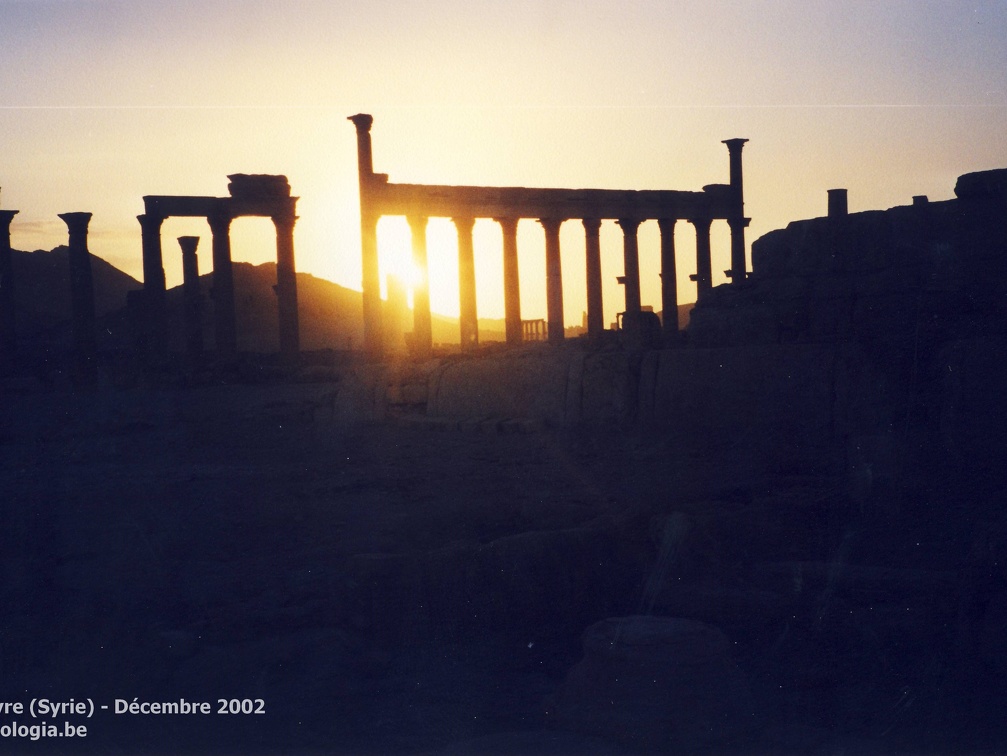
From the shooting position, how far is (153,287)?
31.0 meters

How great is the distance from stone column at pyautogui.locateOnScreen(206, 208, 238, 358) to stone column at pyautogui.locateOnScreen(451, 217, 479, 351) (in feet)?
21.9

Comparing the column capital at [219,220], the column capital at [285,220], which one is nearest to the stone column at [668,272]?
the column capital at [285,220]

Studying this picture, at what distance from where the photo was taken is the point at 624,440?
11508 millimetres

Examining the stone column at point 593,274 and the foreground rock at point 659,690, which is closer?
the foreground rock at point 659,690

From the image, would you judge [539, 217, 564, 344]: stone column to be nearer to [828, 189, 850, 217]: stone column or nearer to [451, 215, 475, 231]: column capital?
[451, 215, 475, 231]: column capital

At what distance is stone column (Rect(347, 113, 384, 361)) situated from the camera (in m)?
27.7

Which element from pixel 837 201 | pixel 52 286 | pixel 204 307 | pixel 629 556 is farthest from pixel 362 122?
pixel 52 286

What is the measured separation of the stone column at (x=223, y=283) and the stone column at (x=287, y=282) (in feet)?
4.49

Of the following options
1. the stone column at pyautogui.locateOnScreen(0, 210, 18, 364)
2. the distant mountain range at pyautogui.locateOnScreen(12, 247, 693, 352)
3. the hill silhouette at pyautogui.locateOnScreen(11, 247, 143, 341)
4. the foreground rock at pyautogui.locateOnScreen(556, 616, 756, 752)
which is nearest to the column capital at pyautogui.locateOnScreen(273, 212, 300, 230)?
the stone column at pyautogui.locateOnScreen(0, 210, 18, 364)

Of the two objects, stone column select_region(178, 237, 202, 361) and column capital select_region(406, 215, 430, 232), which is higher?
column capital select_region(406, 215, 430, 232)

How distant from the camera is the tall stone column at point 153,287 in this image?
30547 mm

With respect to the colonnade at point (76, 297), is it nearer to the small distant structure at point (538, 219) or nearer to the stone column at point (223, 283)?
the stone column at point (223, 283)

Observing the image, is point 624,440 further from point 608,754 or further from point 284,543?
point 608,754

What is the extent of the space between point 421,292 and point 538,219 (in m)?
3.68
